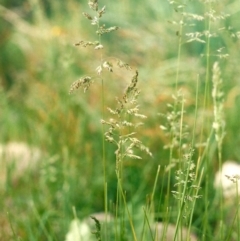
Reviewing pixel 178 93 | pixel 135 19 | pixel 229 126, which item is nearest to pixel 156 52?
pixel 135 19

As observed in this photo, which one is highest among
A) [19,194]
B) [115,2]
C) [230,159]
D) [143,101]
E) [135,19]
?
[115,2]

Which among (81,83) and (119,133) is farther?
(119,133)

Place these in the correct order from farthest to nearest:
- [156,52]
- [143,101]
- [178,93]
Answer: [156,52], [143,101], [178,93]

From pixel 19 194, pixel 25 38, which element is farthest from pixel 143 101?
pixel 25 38

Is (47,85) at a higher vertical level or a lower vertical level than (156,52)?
lower

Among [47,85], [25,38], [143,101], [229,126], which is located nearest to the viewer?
[229,126]

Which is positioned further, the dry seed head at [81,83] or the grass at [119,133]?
the grass at [119,133]

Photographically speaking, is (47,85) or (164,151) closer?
(164,151)

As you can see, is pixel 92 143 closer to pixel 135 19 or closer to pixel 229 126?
pixel 229 126

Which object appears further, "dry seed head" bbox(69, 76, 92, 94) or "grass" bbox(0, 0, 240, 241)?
"grass" bbox(0, 0, 240, 241)

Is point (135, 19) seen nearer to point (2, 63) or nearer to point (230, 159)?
point (2, 63)
